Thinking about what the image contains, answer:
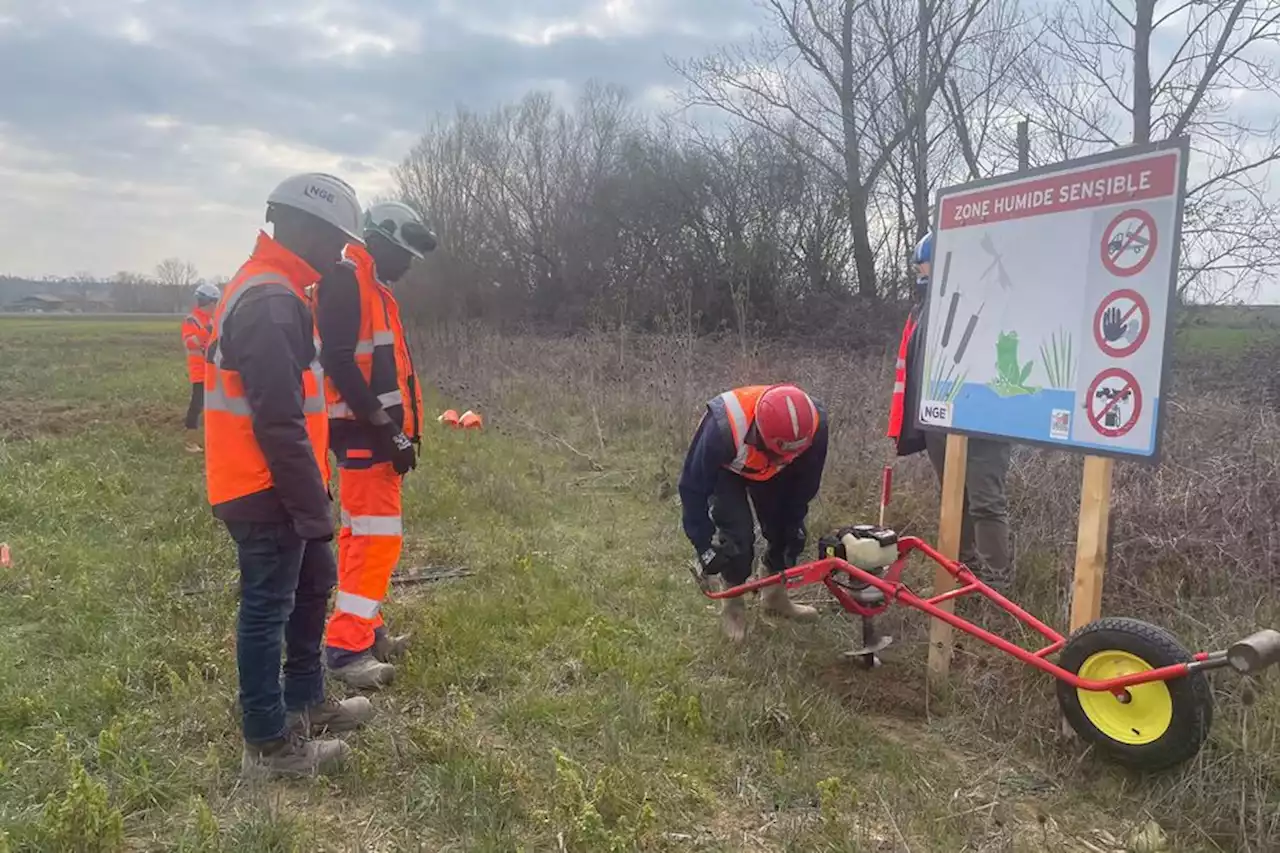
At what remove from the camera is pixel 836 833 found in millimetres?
2854

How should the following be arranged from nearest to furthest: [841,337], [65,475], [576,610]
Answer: [576,610]
[65,475]
[841,337]

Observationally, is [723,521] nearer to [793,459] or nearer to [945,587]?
[793,459]

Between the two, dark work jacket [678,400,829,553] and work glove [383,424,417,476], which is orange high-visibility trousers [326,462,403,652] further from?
dark work jacket [678,400,829,553]

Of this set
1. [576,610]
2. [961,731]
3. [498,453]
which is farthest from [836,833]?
[498,453]

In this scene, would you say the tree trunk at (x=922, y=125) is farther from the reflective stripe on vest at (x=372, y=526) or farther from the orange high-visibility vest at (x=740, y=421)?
the reflective stripe on vest at (x=372, y=526)

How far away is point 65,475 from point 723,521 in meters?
6.68

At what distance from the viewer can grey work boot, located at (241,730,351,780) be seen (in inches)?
127

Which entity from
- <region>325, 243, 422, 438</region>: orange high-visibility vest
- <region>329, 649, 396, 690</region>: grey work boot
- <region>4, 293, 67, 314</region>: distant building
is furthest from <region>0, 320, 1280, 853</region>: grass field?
<region>4, 293, 67, 314</region>: distant building

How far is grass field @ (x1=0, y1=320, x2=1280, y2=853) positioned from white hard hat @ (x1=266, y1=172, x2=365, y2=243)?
2022mm

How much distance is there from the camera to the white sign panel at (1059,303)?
10.3ft

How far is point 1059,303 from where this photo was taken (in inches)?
137

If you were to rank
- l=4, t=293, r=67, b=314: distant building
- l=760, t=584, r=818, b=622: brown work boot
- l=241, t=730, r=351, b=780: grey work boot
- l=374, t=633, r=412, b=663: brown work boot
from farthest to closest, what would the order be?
l=4, t=293, r=67, b=314: distant building < l=760, t=584, r=818, b=622: brown work boot < l=374, t=633, r=412, b=663: brown work boot < l=241, t=730, r=351, b=780: grey work boot

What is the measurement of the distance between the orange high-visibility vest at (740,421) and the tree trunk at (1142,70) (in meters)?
10.4

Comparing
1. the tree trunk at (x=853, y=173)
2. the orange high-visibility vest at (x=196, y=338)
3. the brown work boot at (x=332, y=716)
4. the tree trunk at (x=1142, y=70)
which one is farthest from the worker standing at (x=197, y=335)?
the tree trunk at (x=853, y=173)
